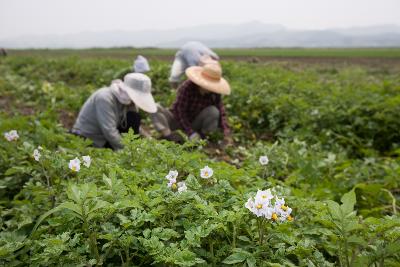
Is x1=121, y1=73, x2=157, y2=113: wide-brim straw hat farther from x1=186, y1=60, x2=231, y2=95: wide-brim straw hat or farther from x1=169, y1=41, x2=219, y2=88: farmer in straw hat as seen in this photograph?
x1=169, y1=41, x2=219, y2=88: farmer in straw hat

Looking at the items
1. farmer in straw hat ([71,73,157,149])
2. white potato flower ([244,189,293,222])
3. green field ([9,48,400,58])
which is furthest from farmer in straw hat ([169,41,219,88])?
green field ([9,48,400,58])

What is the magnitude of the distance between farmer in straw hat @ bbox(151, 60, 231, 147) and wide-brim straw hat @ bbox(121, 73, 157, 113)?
78cm

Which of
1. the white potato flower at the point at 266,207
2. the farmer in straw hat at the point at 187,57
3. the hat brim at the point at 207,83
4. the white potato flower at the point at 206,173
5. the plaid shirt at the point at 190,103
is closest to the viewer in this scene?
the white potato flower at the point at 266,207

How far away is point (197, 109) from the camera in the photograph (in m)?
5.05

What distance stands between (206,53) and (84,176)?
434 centimetres

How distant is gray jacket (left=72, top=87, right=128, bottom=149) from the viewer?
400cm

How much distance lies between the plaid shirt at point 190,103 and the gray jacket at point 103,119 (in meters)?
0.92

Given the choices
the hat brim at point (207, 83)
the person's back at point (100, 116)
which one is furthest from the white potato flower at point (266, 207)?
the hat brim at point (207, 83)

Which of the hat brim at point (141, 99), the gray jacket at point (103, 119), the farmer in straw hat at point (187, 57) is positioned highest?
the farmer in straw hat at point (187, 57)

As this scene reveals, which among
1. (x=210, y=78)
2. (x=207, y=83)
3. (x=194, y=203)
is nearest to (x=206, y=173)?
(x=194, y=203)

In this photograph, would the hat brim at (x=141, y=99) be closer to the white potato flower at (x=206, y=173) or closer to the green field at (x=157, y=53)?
the white potato flower at (x=206, y=173)

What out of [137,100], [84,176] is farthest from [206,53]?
[84,176]

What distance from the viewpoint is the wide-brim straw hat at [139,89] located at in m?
3.85

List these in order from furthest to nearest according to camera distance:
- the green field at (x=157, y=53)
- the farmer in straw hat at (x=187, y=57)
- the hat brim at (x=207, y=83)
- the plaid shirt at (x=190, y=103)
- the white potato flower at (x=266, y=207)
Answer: the green field at (x=157, y=53) < the farmer in straw hat at (x=187, y=57) < the plaid shirt at (x=190, y=103) < the hat brim at (x=207, y=83) < the white potato flower at (x=266, y=207)
